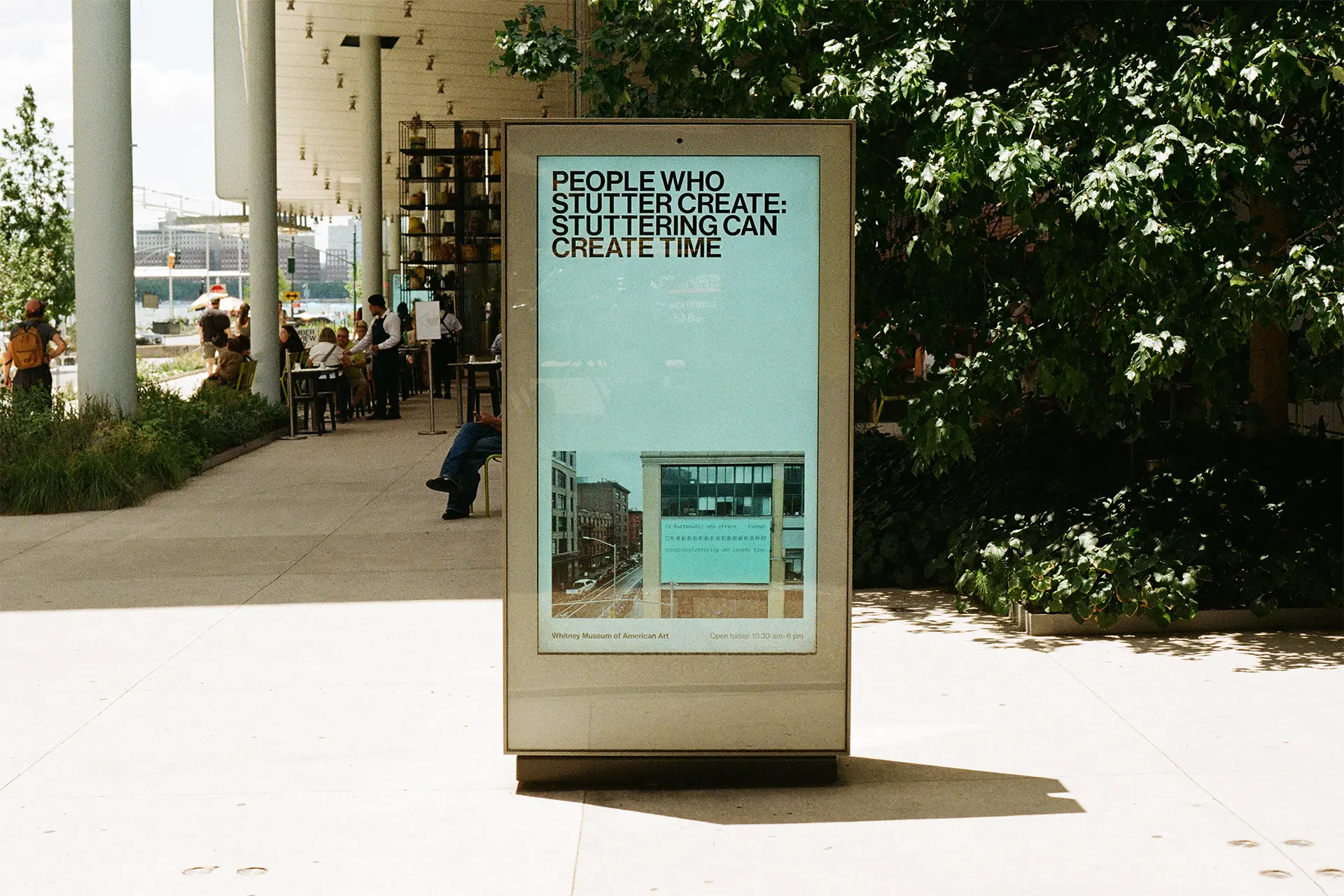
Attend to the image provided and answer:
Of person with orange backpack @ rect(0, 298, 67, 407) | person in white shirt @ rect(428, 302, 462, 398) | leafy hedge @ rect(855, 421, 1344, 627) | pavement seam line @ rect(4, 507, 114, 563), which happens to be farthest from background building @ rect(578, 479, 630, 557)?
person in white shirt @ rect(428, 302, 462, 398)

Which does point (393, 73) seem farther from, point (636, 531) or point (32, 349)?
point (636, 531)

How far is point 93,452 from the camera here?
13.1 m

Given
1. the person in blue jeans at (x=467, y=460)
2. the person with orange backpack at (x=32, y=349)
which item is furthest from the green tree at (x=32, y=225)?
the person in blue jeans at (x=467, y=460)

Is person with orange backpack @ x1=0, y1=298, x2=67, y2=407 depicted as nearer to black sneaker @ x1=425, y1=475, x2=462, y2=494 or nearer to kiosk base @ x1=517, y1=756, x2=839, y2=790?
black sneaker @ x1=425, y1=475, x2=462, y2=494

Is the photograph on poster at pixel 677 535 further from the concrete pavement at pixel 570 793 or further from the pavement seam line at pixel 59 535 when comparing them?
the pavement seam line at pixel 59 535

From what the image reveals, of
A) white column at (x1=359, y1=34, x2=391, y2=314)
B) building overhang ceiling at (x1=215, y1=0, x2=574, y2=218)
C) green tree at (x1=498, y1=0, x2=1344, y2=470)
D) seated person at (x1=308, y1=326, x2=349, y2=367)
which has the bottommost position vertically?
seated person at (x1=308, y1=326, x2=349, y2=367)

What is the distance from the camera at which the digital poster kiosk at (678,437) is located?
4.69m

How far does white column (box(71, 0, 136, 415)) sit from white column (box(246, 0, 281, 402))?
573cm

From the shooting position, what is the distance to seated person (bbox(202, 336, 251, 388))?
2006cm

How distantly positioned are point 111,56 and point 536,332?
464 inches

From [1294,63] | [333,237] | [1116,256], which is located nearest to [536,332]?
[1116,256]

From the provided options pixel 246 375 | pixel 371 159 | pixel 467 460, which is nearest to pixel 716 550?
pixel 467 460

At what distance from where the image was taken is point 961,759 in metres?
5.26

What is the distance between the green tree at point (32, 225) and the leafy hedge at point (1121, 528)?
27.9m
